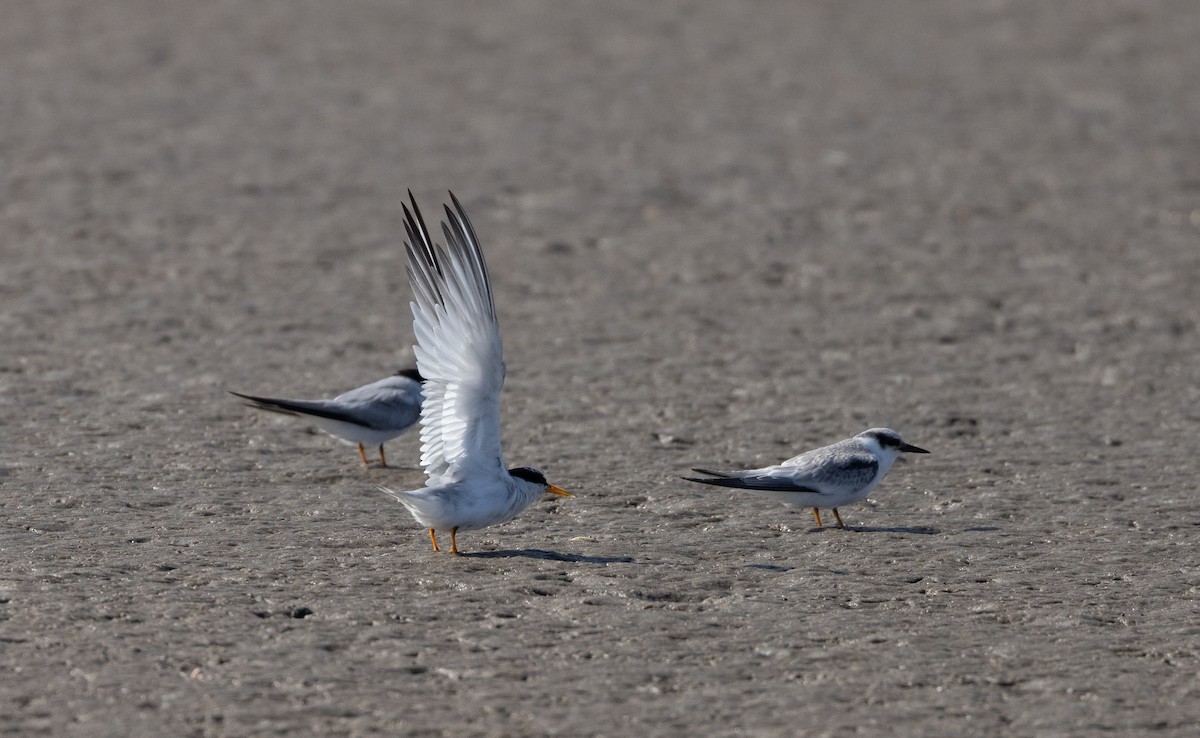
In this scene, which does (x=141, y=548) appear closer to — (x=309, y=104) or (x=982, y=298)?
(x=982, y=298)

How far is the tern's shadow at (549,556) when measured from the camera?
741cm

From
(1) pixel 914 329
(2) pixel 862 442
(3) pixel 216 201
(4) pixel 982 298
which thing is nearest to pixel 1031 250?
(4) pixel 982 298

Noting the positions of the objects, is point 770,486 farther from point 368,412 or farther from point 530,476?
point 368,412

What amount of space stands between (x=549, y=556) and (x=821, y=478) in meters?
1.38

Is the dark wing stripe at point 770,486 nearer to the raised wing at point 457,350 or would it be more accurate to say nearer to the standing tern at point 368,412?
the raised wing at point 457,350

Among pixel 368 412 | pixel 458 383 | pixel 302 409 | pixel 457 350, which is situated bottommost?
pixel 368 412

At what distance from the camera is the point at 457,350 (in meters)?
7.26

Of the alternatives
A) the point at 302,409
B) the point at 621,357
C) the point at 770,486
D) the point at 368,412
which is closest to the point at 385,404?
the point at 368,412

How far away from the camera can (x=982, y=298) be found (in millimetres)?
12391

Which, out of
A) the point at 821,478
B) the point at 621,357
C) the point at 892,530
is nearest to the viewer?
the point at 821,478

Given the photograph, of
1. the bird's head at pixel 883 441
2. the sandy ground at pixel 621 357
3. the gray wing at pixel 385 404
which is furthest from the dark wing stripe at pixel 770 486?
the gray wing at pixel 385 404

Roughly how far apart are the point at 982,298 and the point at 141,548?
729 cm

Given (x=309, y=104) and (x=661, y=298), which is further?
(x=309, y=104)

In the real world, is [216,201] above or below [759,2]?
below
